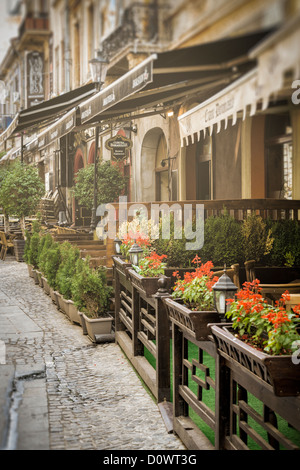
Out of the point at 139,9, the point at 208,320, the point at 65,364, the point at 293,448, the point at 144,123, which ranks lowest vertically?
the point at 65,364

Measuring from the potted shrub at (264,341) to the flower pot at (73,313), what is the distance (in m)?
5.16

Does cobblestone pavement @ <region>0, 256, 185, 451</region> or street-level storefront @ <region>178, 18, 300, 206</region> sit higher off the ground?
street-level storefront @ <region>178, 18, 300, 206</region>

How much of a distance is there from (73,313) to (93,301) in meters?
0.89

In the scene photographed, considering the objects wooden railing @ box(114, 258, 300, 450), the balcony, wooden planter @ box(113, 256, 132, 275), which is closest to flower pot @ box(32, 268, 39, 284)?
wooden planter @ box(113, 256, 132, 275)

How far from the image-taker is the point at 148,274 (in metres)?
6.34

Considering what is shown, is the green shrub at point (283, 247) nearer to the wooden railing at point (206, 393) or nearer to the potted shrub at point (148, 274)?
the wooden railing at point (206, 393)

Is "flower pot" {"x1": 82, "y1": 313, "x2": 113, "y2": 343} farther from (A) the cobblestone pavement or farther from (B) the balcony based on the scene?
(B) the balcony

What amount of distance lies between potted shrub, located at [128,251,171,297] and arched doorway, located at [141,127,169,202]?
37.3 feet

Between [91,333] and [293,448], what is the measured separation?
5.35 m

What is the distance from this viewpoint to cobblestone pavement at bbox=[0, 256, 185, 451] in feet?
14.6

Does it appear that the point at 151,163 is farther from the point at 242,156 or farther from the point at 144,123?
the point at 242,156

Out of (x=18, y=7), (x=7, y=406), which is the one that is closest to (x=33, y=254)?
(x=7, y=406)

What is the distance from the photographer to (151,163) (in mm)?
18328

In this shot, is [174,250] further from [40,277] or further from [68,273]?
[40,277]
